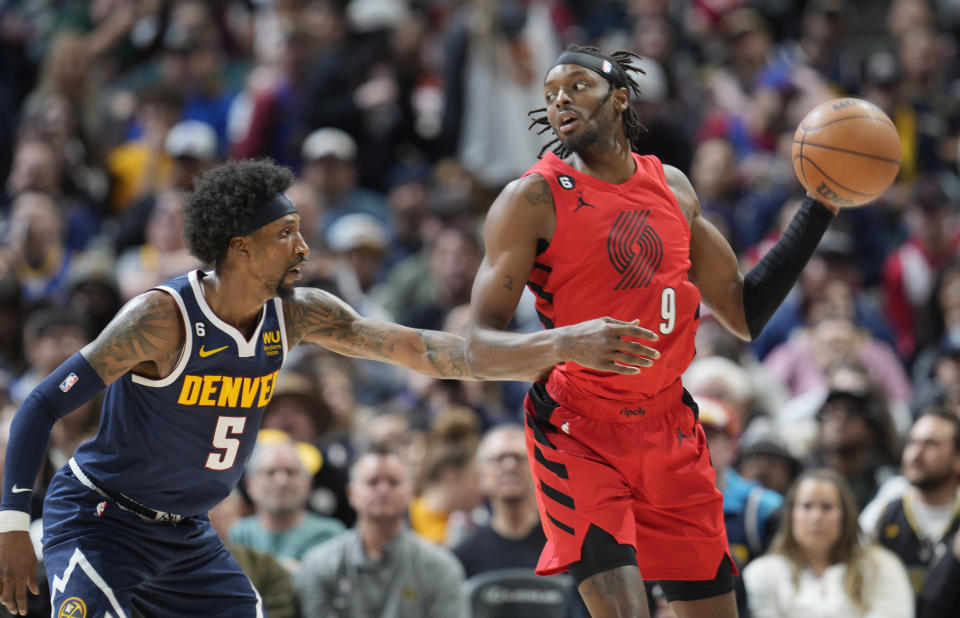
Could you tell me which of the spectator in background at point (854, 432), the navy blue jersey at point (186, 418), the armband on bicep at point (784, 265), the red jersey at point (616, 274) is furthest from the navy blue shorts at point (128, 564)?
the spectator in background at point (854, 432)

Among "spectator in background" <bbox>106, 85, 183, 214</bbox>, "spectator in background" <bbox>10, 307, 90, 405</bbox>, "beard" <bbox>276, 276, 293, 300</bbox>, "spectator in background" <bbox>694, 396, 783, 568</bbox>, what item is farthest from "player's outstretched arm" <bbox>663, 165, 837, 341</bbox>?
"spectator in background" <bbox>106, 85, 183, 214</bbox>

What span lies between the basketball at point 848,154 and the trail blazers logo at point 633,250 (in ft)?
2.64

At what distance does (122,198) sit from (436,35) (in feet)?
12.8

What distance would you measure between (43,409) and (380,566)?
3271 mm

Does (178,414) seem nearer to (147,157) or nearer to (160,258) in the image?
(160,258)

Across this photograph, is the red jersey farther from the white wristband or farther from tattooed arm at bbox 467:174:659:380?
the white wristband

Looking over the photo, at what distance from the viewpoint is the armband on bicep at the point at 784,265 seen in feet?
16.5

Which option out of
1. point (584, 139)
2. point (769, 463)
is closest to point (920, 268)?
point (769, 463)

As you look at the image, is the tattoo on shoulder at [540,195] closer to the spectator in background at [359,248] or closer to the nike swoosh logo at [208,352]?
the nike swoosh logo at [208,352]

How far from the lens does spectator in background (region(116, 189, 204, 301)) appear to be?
1026 centimetres

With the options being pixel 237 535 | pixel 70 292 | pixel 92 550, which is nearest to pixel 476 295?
pixel 92 550

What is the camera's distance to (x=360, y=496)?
7496 millimetres

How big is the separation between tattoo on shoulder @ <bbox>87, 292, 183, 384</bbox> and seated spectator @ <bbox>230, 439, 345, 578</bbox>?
118 inches

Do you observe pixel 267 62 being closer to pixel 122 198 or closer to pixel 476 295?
pixel 122 198
